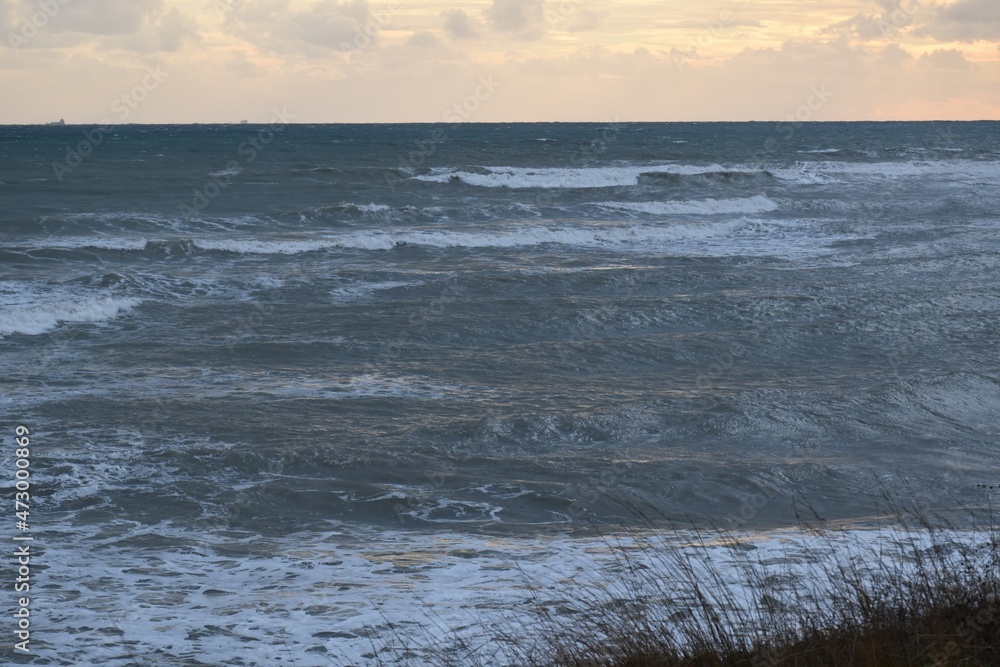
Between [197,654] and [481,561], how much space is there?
1.92m

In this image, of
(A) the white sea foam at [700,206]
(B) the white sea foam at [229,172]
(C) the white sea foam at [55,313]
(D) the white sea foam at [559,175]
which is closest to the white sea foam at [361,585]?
(C) the white sea foam at [55,313]

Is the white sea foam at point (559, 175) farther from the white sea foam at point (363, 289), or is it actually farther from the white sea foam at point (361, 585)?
the white sea foam at point (361, 585)

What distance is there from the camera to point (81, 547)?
637cm

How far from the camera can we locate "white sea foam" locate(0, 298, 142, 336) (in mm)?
14023

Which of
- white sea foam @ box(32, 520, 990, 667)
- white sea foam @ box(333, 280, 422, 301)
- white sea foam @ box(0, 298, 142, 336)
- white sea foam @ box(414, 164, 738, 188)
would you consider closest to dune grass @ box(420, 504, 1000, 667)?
white sea foam @ box(32, 520, 990, 667)

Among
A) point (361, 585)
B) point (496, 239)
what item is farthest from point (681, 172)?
point (361, 585)

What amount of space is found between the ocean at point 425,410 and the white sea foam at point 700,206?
7.73 meters

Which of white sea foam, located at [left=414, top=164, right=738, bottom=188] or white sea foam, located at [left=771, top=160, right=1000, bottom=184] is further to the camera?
white sea foam, located at [left=771, top=160, right=1000, bottom=184]

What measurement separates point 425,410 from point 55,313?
7876 mm

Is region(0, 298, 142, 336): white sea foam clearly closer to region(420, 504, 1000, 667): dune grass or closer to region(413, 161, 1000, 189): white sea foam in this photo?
region(420, 504, 1000, 667): dune grass

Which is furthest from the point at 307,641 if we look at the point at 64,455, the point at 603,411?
the point at 603,411

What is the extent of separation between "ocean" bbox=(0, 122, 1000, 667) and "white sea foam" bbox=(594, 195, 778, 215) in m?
7.73

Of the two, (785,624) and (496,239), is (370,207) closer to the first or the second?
(496,239)

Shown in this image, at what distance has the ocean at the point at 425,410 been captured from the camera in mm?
5734
